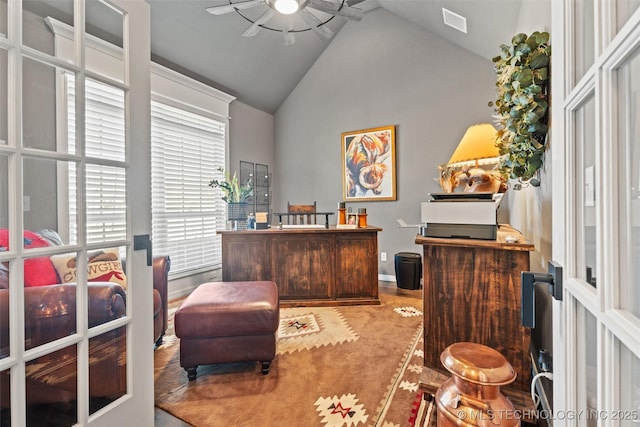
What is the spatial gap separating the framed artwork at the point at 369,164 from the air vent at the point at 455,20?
1379 millimetres

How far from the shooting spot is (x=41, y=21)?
111cm

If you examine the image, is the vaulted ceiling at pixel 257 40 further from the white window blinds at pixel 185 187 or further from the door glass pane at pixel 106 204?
the door glass pane at pixel 106 204

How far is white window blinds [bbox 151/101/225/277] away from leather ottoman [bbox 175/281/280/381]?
73.8 inches

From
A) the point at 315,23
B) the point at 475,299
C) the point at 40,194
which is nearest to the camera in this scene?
the point at 40,194

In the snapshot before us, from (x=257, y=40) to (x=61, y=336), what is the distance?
392 centimetres

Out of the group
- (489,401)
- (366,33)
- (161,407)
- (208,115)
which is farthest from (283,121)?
(489,401)

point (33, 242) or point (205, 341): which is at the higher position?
point (33, 242)

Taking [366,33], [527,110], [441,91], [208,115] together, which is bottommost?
[527,110]

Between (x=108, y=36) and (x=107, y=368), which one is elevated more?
(x=108, y=36)

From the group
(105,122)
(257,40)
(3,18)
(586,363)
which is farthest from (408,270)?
(3,18)

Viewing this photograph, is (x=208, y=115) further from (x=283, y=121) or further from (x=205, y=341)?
(x=205, y=341)

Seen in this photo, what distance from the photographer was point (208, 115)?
13.0 ft

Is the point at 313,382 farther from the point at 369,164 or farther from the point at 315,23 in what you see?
the point at 369,164

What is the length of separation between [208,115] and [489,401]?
4.18 metres
